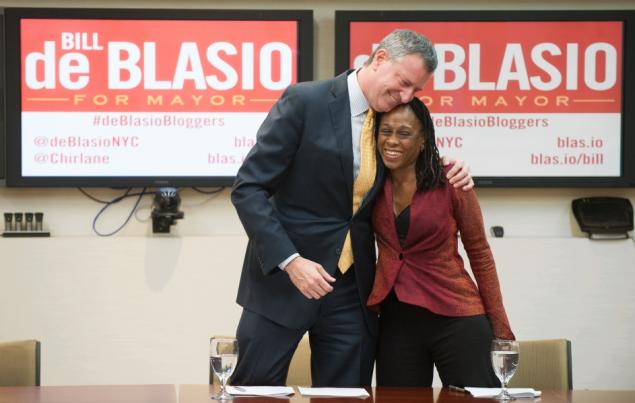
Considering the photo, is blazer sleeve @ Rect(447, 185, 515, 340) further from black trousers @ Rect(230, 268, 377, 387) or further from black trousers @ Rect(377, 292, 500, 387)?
black trousers @ Rect(230, 268, 377, 387)

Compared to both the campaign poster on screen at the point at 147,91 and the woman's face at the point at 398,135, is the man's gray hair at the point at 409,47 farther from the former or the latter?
the campaign poster on screen at the point at 147,91

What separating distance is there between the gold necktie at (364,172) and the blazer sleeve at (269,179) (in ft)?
0.67

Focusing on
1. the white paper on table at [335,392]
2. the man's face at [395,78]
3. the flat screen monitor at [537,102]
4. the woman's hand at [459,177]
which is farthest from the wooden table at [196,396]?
the flat screen monitor at [537,102]

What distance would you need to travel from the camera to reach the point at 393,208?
2.94 m

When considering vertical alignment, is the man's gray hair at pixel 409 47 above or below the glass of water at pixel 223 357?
above

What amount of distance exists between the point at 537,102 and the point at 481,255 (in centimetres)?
196

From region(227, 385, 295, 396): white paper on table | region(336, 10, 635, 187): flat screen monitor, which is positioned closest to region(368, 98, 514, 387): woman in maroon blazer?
region(227, 385, 295, 396): white paper on table

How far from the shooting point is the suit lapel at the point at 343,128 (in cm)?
287

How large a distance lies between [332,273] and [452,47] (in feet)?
7.04

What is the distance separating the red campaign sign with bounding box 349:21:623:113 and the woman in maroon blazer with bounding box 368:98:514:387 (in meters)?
1.83

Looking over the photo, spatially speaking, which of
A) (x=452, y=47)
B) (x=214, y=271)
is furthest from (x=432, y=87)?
(x=214, y=271)

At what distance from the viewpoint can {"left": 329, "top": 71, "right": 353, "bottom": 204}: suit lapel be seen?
2865 millimetres

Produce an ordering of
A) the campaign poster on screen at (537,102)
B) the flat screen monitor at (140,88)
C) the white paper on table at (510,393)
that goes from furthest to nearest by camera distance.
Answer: the campaign poster on screen at (537,102), the flat screen monitor at (140,88), the white paper on table at (510,393)

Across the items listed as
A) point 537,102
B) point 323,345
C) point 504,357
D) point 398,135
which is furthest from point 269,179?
point 537,102
